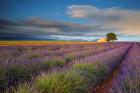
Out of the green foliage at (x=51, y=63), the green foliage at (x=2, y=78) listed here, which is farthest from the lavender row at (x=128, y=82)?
the green foliage at (x=51, y=63)

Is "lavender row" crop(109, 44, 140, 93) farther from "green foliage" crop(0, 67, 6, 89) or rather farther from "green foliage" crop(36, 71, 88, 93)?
"green foliage" crop(0, 67, 6, 89)

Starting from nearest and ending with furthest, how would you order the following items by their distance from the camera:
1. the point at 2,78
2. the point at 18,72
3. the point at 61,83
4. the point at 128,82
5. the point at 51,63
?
the point at 128,82, the point at 61,83, the point at 2,78, the point at 18,72, the point at 51,63

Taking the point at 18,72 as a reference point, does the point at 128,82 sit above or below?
above

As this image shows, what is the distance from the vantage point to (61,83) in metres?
4.95

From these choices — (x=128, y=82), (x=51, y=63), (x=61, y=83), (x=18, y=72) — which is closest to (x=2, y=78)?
(x=18, y=72)

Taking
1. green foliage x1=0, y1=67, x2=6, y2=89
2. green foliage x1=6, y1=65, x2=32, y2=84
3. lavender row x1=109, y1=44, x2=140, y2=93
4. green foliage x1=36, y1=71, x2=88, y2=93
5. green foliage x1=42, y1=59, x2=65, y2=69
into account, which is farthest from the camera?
green foliage x1=42, y1=59, x2=65, y2=69

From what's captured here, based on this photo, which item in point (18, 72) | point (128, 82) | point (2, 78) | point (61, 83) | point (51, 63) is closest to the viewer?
point (128, 82)

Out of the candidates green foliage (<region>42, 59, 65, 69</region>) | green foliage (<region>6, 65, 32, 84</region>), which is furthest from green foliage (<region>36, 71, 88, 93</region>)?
green foliage (<region>42, 59, 65, 69</region>)

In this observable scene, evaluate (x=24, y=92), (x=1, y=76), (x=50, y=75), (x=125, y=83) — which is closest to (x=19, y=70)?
(x=1, y=76)

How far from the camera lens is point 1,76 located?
5590 mm

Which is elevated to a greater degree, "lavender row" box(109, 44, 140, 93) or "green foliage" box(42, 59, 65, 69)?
"lavender row" box(109, 44, 140, 93)

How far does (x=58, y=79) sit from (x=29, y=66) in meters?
2.41

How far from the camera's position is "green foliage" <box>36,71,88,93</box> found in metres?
4.87

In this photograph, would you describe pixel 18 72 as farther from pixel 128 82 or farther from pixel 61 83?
pixel 128 82
